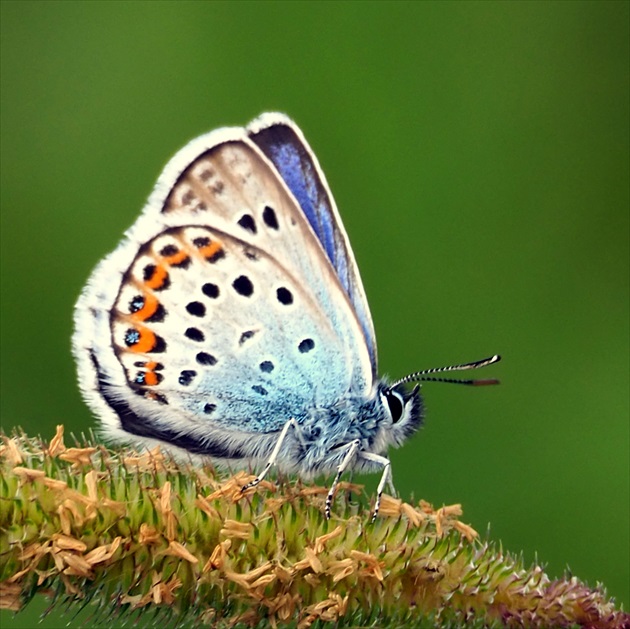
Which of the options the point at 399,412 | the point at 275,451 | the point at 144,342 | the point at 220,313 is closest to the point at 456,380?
the point at 399,412

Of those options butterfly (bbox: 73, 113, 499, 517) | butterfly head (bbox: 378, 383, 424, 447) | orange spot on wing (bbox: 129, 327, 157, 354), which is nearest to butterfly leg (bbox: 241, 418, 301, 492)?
butterfly (bbox: 73, 113, 499, 517)

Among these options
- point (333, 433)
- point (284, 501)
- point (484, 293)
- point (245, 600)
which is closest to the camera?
point (245, 600)

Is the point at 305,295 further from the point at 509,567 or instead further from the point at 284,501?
the point at 509,567

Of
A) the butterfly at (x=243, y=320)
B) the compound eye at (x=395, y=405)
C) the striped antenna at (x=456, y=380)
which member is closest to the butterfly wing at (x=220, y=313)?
the butterfly at (x=243, y=320)

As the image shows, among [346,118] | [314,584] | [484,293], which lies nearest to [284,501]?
[314,584]

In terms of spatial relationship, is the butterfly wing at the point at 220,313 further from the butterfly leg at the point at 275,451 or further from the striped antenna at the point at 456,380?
the striped antenna at the point at 456,380
